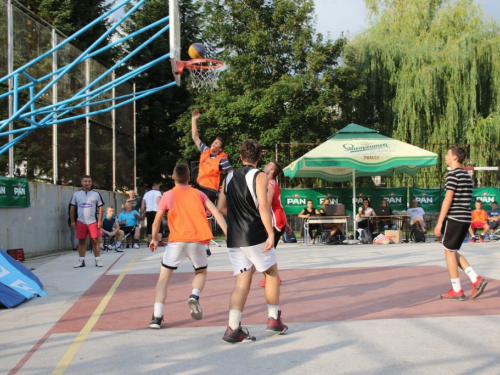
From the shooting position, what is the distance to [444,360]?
5.18m

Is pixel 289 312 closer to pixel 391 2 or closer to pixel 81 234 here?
pixel 81 234

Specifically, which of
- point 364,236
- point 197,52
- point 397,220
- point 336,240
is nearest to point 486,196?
point 397,220

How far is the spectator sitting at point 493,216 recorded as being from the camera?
21.3m

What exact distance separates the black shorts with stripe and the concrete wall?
9920mm

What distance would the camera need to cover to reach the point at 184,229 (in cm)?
693

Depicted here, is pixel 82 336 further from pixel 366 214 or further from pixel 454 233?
pixel 366 214

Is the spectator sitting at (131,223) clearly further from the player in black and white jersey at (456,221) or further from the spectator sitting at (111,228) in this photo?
the player in black and white jersey at (456,221)

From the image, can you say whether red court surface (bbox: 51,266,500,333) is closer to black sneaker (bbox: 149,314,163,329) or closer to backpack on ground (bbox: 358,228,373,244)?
black sneaker (bbox: 149,314,163,329)

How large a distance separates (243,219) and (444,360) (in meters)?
2.21

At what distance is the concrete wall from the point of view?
1463cm

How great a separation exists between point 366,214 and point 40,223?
1015cm

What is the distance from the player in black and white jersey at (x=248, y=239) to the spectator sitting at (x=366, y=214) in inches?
587

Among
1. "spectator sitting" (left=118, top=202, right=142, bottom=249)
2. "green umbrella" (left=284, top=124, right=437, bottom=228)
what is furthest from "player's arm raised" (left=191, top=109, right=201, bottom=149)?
"spectator sitting" (left=118, top=202, right=142, bottom=249)

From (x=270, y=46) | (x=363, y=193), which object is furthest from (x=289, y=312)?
(x=270, y=46)
